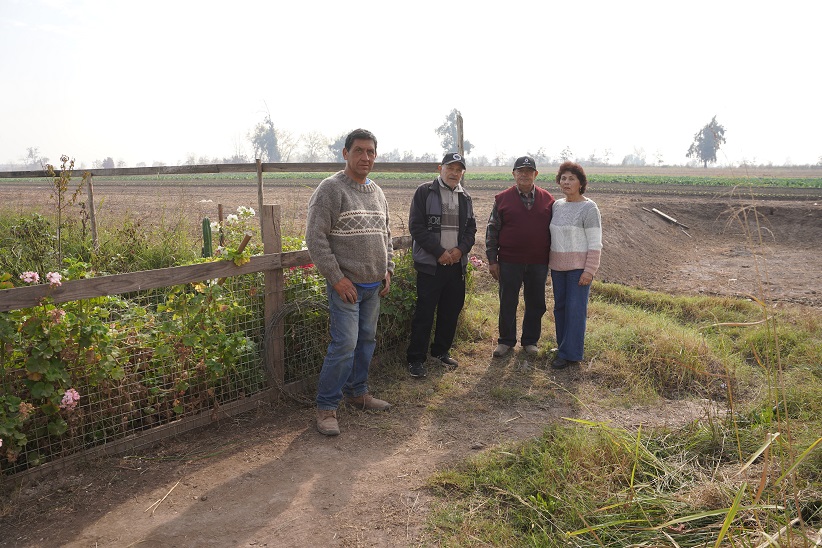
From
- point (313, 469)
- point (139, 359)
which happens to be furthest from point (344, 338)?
point (139, 359)

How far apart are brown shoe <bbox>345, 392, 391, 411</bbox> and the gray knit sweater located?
3.28 feet

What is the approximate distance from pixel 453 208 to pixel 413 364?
146 cm

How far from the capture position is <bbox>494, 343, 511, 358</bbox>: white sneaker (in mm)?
5816

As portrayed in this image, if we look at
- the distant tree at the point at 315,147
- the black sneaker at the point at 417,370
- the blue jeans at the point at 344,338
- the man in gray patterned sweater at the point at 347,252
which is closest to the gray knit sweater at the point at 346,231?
the man in gray patterned sweater at the point at 347,252

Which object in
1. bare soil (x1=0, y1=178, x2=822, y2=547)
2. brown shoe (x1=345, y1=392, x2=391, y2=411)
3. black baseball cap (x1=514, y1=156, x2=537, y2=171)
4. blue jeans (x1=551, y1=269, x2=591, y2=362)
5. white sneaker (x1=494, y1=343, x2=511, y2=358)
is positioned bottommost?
bare soil (x1=0, y1=178, x2=822, y2=547)

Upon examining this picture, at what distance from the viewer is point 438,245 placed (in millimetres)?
5219

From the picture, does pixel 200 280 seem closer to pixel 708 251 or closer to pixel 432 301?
pixel 432 301

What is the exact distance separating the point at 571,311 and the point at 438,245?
139 cm

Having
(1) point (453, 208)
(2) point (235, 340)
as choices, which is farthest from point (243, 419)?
(1) point (453, 208)

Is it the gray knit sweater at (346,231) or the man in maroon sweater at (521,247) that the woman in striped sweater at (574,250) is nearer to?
the man in maroon sweater at (521,247)

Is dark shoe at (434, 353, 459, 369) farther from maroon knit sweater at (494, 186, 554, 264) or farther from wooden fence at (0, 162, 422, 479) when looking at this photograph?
wooden fence at (0, 162, 422, 479)

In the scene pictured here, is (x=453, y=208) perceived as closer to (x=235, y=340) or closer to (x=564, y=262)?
(x=564, y=262)

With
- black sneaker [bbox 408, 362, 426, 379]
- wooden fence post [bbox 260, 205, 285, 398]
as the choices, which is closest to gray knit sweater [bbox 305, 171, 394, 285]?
wooden fence post [bbox 260, 205, 285, 398]

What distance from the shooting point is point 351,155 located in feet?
13.4
